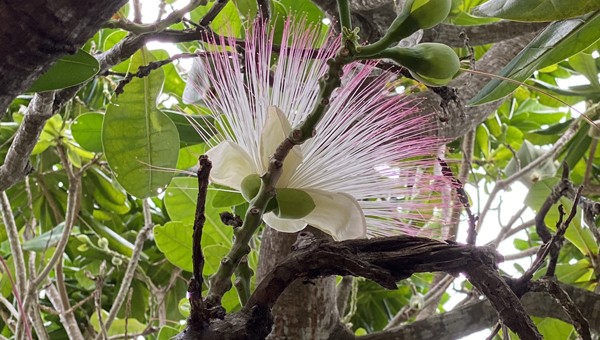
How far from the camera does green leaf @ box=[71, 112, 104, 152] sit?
100cm

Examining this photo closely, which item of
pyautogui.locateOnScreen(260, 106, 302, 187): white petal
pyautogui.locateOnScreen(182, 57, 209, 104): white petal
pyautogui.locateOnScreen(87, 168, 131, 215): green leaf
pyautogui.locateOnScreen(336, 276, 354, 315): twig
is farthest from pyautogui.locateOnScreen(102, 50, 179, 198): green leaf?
pyautogui.locateOnScreen(87, 168, 131, 215): green leaf

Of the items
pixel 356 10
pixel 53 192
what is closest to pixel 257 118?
pixel 356 10

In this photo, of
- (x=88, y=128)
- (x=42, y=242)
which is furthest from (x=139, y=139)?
(x=42, y=242)

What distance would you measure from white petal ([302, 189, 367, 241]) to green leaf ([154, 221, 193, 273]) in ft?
1.71

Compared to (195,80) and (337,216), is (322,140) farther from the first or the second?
(195,80)

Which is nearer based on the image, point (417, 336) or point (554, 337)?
point (417, 336)

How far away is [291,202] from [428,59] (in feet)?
0.53

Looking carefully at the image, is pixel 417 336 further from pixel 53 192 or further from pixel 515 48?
pixel 53 192

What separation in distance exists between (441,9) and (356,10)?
0.42m

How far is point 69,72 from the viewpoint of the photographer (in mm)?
599

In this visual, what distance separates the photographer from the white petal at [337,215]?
59cm

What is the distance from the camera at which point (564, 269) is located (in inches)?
46.1

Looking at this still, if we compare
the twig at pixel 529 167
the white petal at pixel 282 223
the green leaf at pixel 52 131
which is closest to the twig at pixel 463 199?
the white petal at pixel 282 223

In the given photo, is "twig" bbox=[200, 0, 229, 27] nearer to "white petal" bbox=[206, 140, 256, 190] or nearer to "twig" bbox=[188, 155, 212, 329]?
"white petal" bbox=[206, 140, 256, 190]
